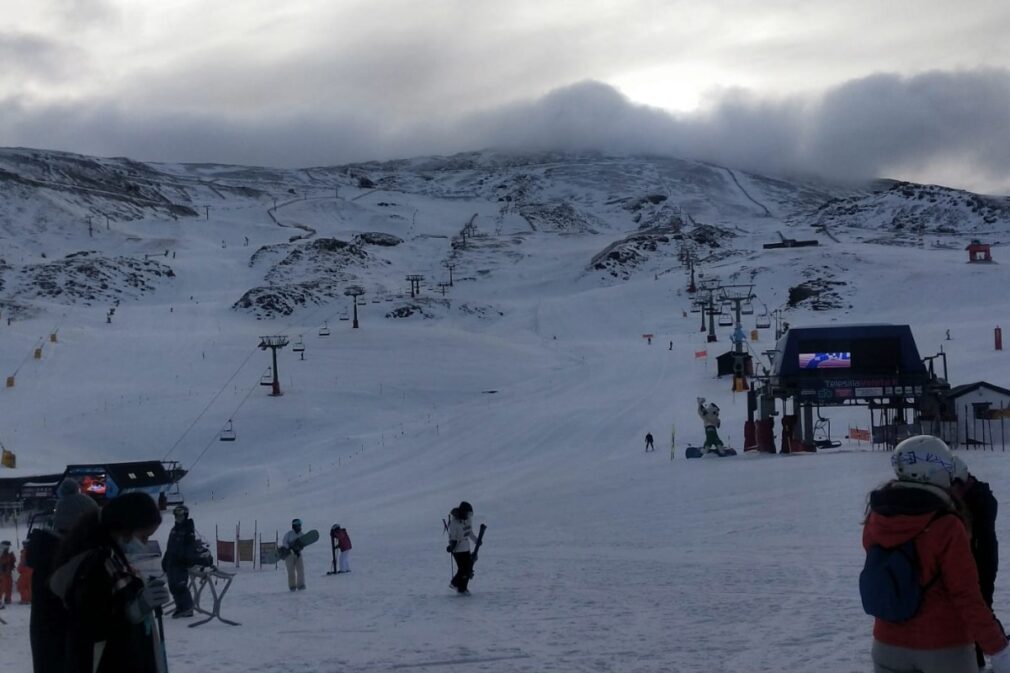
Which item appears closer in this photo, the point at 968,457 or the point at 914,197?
the point at 968,457

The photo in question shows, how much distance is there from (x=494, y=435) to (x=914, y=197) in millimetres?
123035

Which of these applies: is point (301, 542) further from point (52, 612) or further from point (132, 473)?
point (132, 473)

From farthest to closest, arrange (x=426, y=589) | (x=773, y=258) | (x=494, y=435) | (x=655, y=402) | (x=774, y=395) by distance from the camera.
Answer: (x=773, y=258) < (x=655, y=402) < (x=494, y=435) < (x=774, y=395) < (x=426, y=589)

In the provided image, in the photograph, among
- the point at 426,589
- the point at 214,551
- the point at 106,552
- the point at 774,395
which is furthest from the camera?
the point at 774,395

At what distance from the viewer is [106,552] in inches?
192

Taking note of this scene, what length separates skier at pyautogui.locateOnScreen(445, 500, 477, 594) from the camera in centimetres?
1305

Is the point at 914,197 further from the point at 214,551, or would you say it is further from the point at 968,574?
the point at 968,574

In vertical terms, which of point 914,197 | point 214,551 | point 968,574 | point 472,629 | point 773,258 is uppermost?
point 914,197

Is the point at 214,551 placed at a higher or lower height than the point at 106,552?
lower

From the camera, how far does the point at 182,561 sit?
12023 mm

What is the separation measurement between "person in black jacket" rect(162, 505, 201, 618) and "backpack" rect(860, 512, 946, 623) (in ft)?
28.7

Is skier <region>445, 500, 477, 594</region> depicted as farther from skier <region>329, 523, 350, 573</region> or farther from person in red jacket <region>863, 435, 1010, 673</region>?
person in red jacket <region>863, 435, 1010, 673</region>

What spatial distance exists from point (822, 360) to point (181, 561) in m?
23.1

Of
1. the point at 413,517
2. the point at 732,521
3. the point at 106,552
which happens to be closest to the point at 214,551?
the point at 413,517
